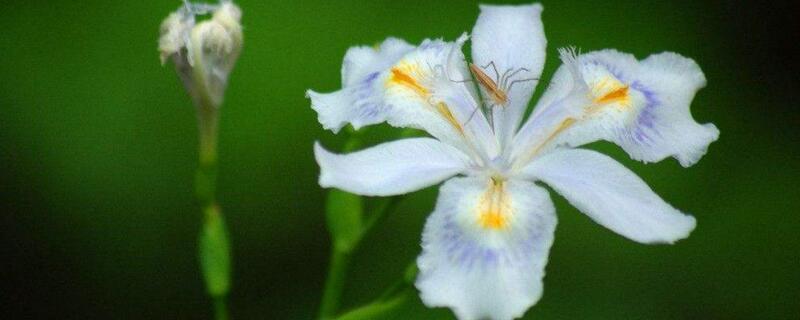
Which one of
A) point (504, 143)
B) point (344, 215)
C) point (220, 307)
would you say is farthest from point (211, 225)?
point (504, 143)

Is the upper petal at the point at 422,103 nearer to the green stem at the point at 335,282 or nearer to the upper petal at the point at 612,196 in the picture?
the upper petal at the point at 612,196

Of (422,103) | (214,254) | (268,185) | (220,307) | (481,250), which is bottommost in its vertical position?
(268,185)

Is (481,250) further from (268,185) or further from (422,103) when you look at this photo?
(268,185)

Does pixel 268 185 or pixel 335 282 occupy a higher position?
pixel 335 282

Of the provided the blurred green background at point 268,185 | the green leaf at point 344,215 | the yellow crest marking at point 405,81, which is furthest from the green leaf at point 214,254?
the blurred green background at point 268,185

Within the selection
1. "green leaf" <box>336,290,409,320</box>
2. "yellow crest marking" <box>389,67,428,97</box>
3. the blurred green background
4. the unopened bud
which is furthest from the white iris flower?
the blurred green background

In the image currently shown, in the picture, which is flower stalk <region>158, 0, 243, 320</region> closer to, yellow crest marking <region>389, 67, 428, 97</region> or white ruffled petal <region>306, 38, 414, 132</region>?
white ruffled petal <region>306, 38, 414, 132</region>
